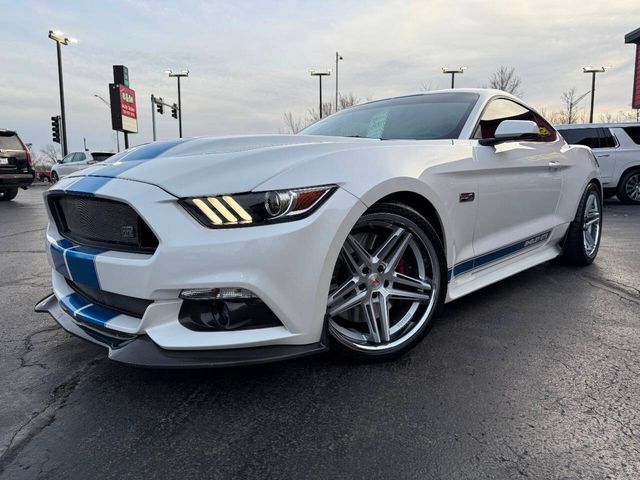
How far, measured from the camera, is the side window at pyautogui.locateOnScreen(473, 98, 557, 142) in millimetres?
3193

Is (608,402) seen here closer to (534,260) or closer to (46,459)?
(534,260)

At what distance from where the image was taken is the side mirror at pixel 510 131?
9.53ft

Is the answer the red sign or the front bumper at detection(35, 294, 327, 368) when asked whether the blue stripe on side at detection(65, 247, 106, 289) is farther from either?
the red sign

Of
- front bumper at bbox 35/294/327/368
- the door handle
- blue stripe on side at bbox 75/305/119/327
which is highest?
the door handle

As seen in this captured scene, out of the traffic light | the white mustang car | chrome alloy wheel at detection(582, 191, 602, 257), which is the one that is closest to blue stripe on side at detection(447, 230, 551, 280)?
the white mustang car

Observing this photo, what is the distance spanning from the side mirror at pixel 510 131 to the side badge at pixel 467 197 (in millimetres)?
396

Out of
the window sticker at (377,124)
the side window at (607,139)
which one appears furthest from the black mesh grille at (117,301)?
the side window at (607,139)

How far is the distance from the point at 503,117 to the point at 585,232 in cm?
157

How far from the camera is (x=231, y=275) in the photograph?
184 cm

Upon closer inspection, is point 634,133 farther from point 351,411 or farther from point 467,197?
point 351,411

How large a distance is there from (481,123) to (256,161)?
180 centimetres

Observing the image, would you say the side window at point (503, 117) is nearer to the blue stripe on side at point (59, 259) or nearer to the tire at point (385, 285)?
the tire at point (385, 285)

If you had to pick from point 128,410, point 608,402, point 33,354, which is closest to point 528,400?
point 608,402

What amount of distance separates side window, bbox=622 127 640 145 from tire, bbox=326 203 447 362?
10349mm
